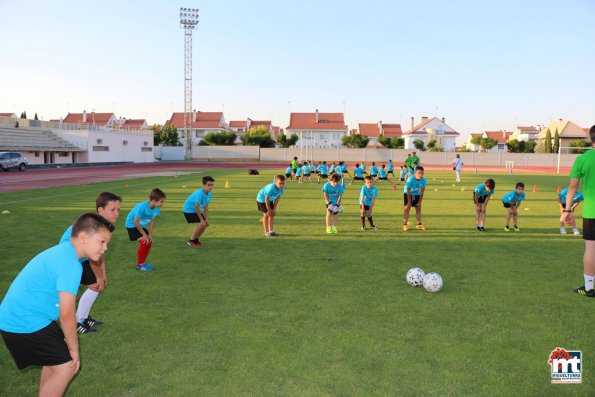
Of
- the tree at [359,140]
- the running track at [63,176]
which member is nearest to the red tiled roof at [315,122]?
the tree at [359,140]

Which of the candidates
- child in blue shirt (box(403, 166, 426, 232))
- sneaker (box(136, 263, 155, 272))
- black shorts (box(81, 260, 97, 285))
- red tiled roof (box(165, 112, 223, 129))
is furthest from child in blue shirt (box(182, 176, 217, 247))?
red tiled roof (box(165, 112, 223, 129))

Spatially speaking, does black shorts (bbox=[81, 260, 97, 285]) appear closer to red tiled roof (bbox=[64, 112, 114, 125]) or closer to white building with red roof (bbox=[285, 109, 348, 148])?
white building with red roof (bbox=[285, 109, 348, 148])

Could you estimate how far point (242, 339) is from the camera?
5031mm

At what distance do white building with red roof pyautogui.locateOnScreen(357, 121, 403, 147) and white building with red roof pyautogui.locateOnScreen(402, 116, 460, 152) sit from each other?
7.17 metres

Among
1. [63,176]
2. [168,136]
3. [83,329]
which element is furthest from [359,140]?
[83,329]

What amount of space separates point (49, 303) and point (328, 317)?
11.1 ft

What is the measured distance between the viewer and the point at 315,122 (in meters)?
98.4

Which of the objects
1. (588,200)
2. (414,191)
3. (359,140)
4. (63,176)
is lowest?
(63,176)

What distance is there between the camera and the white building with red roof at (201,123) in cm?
10212

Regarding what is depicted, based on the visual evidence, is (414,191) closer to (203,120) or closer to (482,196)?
(482,196)

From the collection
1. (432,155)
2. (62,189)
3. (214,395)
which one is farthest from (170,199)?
(432,155)

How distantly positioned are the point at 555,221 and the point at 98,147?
164 feet

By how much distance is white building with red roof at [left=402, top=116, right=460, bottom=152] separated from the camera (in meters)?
103

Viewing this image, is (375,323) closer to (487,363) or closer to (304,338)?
(304,338)
